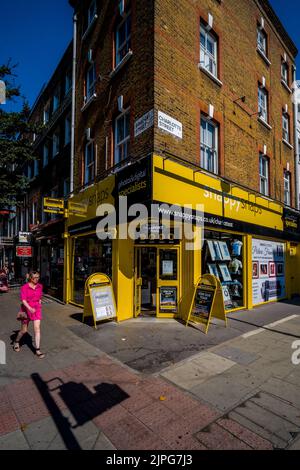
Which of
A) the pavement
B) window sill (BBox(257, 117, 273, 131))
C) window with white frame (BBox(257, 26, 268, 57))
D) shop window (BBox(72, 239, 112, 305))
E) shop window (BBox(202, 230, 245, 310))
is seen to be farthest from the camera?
window with white frame (BBox(257, 26, 268, 57))

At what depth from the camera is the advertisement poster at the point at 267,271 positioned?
34.8 ft

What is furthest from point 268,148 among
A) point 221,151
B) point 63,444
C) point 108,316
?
point 63,444

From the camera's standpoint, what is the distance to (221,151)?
9531 mm

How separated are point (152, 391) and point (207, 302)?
3.48 metres

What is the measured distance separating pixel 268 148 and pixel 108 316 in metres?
10.7

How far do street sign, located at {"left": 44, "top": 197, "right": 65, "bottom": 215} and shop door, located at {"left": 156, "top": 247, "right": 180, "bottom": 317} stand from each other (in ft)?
16.8

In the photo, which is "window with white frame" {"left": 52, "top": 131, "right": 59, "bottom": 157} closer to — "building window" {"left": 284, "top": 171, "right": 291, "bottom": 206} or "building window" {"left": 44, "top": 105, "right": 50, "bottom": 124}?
"building window" {"left": 44, "top": 105, "right": 50, "bottom": 124}

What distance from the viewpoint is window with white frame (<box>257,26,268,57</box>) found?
12734 millimetres

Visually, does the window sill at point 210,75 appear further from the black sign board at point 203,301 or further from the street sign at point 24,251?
the street sign at point 24,251

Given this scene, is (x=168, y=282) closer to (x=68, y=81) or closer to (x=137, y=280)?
(x=137, y=280)

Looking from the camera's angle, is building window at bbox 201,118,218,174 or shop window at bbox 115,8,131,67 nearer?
shop window at bbox 115,8,131,67

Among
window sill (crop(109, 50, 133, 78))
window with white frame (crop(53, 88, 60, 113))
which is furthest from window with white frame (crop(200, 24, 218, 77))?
window with white frame (crop(53, 88, 60, 113))

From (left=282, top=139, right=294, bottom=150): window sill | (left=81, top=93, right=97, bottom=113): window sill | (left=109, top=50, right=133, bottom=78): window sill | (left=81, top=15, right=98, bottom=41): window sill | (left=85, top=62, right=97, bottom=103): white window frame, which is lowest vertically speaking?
(left=282, top=139, right=294, bottom=150): window sill

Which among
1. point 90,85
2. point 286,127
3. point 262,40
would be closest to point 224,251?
point 90,85
